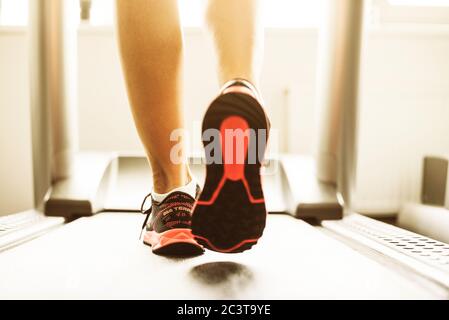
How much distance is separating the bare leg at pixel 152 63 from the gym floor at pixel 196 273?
0.24 meters

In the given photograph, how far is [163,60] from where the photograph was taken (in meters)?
0.75

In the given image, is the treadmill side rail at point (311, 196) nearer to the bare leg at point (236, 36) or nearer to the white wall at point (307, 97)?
the white wall at point (307, 97)

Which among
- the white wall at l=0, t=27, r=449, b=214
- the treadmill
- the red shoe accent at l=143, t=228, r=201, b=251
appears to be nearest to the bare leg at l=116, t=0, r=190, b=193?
the red shoe accent at l=143, t=228, r=201, b=251

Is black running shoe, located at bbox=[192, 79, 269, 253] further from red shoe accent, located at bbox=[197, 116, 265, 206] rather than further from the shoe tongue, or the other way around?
the shoe tongue

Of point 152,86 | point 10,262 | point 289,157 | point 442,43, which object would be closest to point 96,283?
point 10,262

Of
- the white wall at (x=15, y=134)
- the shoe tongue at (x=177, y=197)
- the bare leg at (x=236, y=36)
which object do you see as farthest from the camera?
the white wall at (x=15, y=134)

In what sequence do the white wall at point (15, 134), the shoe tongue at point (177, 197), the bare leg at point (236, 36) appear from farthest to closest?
the white wall at point (15, 134) → the shoe tongue at point (177, 197) → the bare leg at point (236, 36)

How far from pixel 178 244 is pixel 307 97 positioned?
137cm

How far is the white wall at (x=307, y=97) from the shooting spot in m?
1.88

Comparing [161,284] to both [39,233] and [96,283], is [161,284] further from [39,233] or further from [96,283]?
[39,233]

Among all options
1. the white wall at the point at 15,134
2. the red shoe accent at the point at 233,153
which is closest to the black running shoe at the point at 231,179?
the red shoe accent at the point at 233,153

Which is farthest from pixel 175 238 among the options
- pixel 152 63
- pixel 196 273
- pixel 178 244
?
pixel 152 63

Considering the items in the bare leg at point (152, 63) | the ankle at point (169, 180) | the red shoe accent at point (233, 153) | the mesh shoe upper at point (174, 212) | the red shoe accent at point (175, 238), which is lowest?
the red shoe accent at point (175, 238)

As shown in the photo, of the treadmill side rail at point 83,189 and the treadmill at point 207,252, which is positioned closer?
the treadmill at point 207,252
